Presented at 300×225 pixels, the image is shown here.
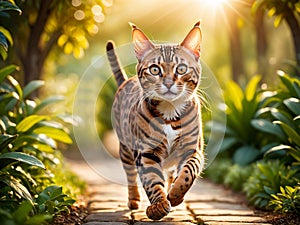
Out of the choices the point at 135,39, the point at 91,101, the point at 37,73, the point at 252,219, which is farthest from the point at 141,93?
the point at 91,101

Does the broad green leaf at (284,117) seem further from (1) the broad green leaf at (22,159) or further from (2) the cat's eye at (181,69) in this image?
(1) the broad green leaf at (22,159)

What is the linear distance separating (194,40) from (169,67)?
37 centimetres

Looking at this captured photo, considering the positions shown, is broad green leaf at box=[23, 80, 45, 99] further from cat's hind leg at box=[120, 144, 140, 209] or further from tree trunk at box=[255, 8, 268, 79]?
tree trunk at box=[255, 8, 268, 79]

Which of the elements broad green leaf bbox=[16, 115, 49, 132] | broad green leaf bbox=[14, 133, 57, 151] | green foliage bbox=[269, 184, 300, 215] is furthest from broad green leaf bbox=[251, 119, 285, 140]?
broad green leaf bbox=[16, 115, 49, 132]

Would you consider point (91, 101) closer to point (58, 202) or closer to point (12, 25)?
point (12, 25)

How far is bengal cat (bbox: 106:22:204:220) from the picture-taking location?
4164mm

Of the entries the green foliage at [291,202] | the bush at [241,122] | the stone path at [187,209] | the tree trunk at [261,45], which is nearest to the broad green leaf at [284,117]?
the stone path at [187,209]

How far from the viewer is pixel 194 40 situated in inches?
171

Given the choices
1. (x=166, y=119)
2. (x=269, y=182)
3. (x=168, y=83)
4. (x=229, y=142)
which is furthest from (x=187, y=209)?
(x=229, y=142)

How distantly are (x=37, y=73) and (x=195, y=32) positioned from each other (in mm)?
4385

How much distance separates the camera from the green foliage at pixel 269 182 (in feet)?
16.9

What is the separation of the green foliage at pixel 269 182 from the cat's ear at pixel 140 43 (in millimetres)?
1908

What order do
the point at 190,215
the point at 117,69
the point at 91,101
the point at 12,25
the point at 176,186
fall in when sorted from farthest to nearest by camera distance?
the point at 91,101, the point at 12,25, the point at 117,69, the point at 190,215, the point at 176,186

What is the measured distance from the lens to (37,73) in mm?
8117
